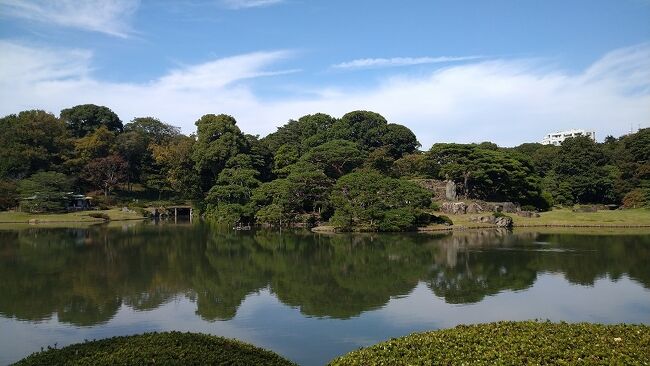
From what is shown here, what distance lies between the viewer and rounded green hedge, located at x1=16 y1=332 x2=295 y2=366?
22.0ft

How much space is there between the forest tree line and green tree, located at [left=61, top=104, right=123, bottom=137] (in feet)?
0.40

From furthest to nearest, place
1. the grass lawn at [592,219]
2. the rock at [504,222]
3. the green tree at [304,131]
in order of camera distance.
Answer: the green tree at [304,131] < the grass lawn at [592,219] < the rock at [504,222]

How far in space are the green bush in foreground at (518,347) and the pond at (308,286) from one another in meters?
3.44

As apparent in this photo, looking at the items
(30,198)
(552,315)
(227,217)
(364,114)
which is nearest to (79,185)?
(30,198)

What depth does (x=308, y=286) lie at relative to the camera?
1873 centimetres

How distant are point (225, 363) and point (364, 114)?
57.9 meters

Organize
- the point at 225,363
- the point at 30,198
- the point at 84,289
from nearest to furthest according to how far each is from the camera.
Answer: the point at 225,363, the point at 84,289, the point at 30,198

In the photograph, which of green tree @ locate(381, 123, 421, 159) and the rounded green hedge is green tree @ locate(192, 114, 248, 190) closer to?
green tree @ locate(381, 123, 421, 159)

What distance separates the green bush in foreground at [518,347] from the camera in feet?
21.8

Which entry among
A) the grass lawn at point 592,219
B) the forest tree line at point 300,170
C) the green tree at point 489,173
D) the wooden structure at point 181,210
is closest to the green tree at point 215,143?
the forest tree line at point 300,170

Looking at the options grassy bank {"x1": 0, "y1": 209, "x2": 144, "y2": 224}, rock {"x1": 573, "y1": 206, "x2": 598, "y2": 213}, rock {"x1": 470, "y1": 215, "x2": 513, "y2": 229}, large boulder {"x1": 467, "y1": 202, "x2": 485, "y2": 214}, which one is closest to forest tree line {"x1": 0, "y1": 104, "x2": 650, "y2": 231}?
grassy bank {"x1": 0, "y1": 209, "x2": 144, "y2": 224}

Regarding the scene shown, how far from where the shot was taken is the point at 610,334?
7754 mm

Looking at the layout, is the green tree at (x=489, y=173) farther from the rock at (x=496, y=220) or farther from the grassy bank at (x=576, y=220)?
the rock at (x=496, y=220)

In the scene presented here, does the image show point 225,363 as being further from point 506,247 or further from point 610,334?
point 506,247
